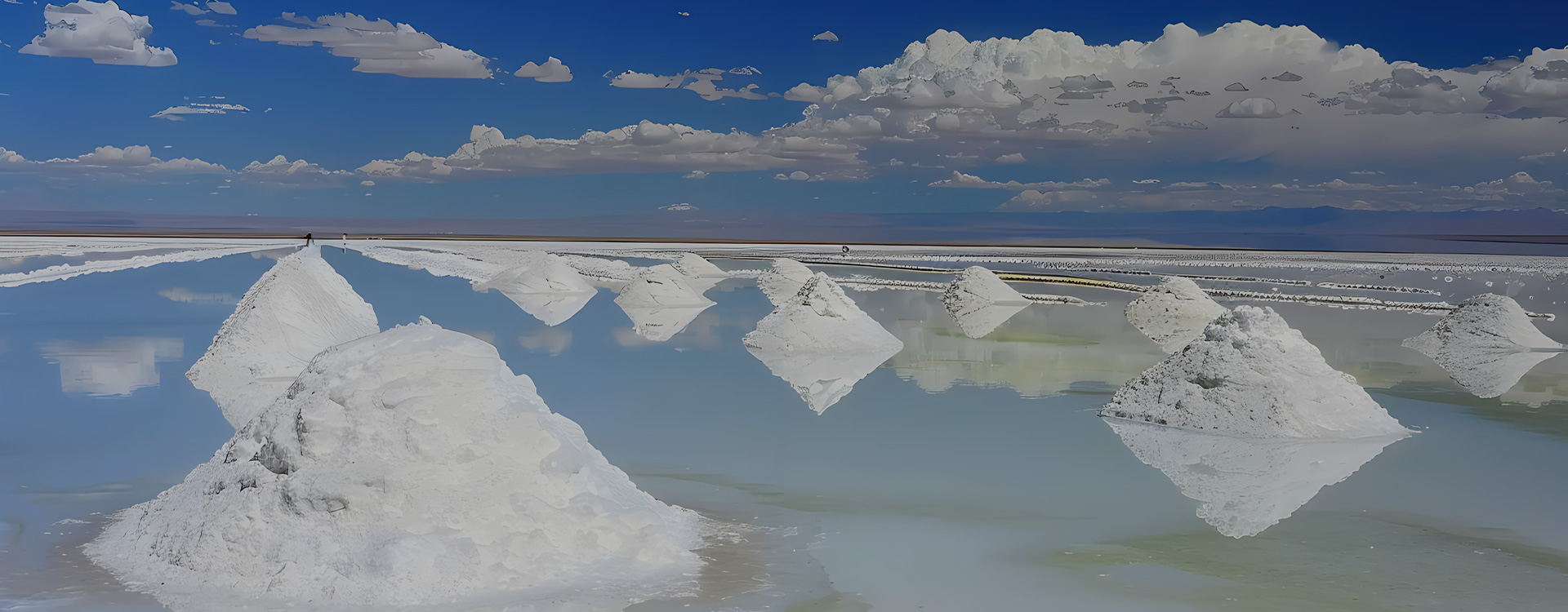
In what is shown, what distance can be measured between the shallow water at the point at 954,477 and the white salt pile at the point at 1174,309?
99.5 inches

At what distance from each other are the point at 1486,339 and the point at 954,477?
30.5 feet

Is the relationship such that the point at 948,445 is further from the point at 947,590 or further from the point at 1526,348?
the point at 1526,348

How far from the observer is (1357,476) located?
5.55 metres

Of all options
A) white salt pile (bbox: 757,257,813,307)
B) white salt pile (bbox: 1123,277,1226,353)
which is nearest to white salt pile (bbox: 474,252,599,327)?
white salt pile (bbox: 757,257,813,307)

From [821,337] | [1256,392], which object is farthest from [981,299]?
[1256,392]


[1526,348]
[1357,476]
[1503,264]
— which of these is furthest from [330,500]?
[1503,264]

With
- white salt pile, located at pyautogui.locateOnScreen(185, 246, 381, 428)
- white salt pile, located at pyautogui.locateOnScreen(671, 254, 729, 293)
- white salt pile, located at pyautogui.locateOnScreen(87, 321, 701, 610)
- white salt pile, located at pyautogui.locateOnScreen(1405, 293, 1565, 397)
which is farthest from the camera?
white salt pile, located at pyautogui.locateOnScreen(671, 254, 729, 293)

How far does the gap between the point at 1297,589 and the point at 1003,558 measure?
1.00 m

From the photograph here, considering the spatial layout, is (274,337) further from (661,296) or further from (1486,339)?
(1486,339)

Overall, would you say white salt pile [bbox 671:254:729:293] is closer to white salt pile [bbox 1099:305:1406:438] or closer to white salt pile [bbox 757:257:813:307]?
white salt pile [bbox 757:257:813:307]

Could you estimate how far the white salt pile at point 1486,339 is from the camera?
35.5 ft

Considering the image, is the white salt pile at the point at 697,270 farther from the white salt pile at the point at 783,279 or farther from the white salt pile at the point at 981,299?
the white salt pile at the point at 981,299

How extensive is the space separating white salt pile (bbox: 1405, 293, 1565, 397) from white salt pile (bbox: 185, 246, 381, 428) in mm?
10209

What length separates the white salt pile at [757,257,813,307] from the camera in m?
20.2
